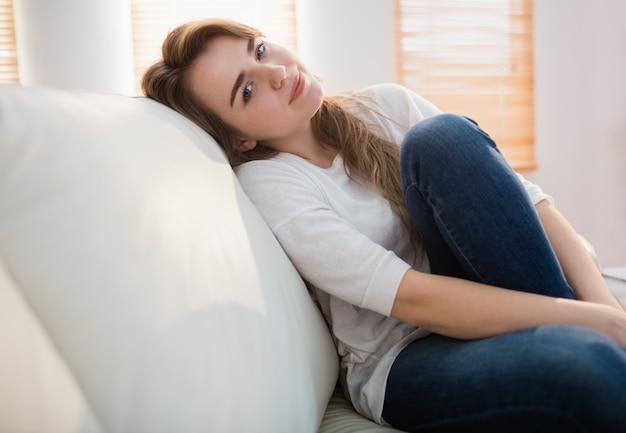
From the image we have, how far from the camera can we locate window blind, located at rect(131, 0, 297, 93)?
3.16 m

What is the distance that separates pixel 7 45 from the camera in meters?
3.11

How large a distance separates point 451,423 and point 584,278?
0.39 m

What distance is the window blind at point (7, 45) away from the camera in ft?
10.1

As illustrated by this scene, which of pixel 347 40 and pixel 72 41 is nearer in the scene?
pixel 72 41

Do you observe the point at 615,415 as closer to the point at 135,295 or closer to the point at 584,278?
the point at 584,278

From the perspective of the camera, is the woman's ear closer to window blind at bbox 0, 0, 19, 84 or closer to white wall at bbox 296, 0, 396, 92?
white wall at bbox 296, 0, 396, 92

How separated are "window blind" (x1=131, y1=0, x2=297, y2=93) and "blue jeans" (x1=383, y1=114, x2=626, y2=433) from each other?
2.38 metres

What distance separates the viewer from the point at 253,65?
1.18 meters

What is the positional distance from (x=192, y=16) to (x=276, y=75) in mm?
2227

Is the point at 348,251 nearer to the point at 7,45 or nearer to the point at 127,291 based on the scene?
the point at 127,291

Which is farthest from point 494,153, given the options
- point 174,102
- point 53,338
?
point 53,338

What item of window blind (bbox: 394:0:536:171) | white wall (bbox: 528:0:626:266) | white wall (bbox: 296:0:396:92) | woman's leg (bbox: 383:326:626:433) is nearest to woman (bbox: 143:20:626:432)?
woman's leg (bbox: 383:326:626:433)

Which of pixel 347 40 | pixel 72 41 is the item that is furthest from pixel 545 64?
pixel 72 41

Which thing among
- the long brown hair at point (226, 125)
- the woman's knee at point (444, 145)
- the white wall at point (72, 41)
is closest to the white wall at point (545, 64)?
the white wall at point (72, 41)
